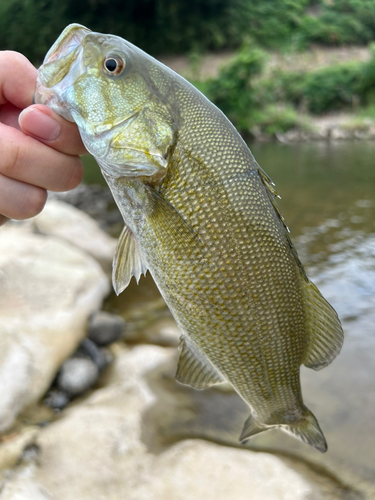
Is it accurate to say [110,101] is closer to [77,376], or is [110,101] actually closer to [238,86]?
[77,376]

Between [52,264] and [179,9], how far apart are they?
45.5 metres

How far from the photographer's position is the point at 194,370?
1.61 m

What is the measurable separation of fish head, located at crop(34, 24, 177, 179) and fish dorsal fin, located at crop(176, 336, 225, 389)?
0.75 metres

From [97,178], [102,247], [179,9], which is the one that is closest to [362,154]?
[97,178]

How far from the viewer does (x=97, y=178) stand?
47.2 feet

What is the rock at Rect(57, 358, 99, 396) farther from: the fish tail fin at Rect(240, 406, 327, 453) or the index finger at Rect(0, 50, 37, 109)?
the index finger at Rect(0, 50, 37, 109)

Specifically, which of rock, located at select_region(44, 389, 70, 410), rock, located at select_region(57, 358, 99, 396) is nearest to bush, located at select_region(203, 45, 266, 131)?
rock, located at select_region(57, 358, 99, 396)

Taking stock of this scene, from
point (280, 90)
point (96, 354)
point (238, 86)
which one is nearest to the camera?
point (96, 354)

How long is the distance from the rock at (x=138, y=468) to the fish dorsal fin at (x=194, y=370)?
1341 mm

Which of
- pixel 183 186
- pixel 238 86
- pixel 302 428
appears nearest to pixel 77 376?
pixel 302 428

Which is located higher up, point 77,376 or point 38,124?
point 38,124

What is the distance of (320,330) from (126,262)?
2.73 ft

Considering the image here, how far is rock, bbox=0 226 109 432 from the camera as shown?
3.21m

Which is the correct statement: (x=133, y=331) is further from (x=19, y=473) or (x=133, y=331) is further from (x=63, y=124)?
(x=63, y=124)
